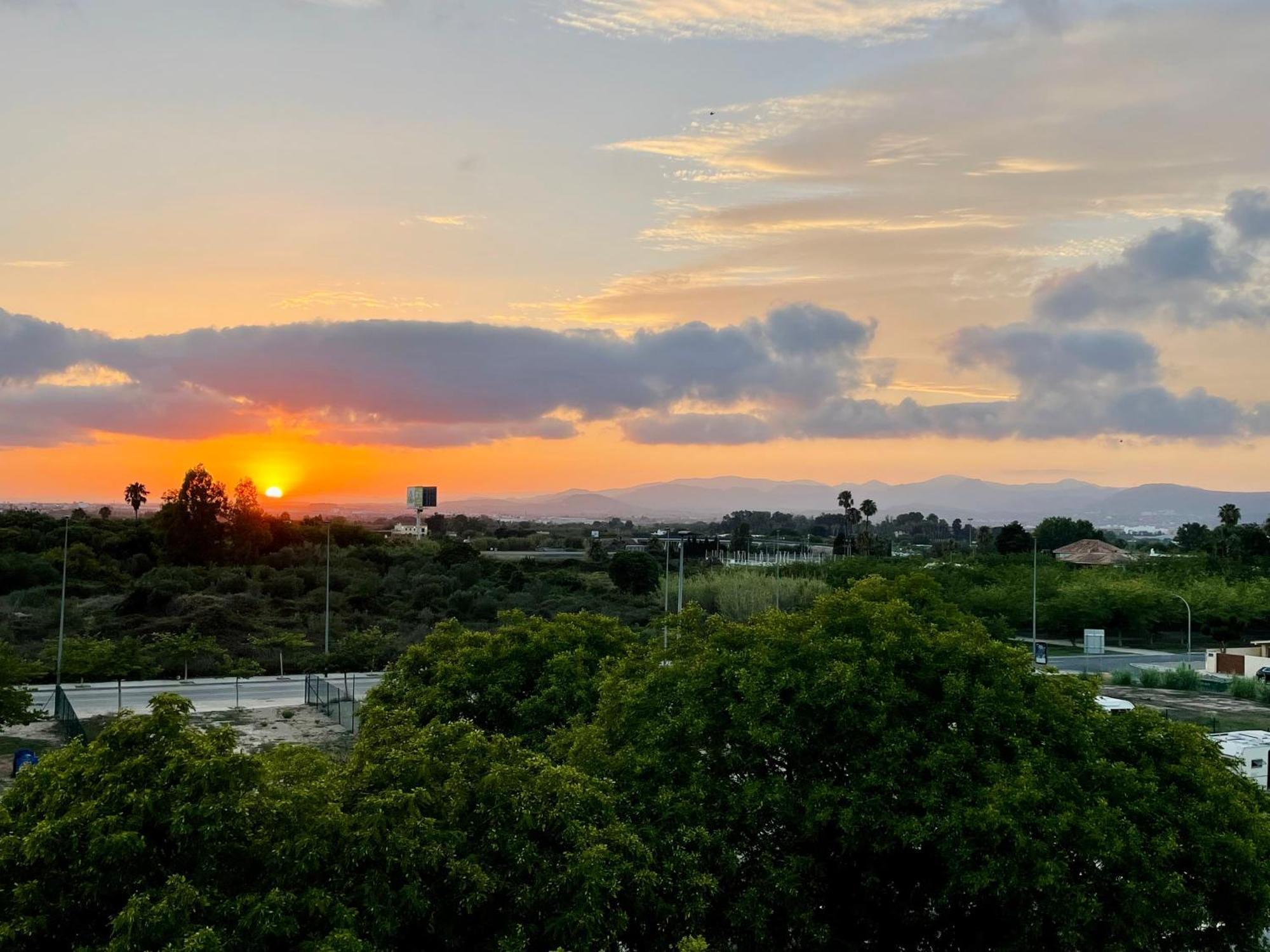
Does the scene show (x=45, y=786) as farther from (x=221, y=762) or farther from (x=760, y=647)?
(x=760, y=647)

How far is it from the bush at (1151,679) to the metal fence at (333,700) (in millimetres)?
39600

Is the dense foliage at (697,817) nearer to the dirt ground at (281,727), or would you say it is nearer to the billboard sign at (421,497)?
the dirt ground at (281,727)

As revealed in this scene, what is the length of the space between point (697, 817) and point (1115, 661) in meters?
58.1

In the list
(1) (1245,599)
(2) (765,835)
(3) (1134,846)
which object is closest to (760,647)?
(2) (765,835)

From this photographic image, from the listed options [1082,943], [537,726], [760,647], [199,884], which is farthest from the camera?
[537,726]

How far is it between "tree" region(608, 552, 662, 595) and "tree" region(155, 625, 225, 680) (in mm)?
37465

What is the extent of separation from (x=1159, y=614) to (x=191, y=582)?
6827 centimetres

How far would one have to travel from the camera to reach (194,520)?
82875 millimetres

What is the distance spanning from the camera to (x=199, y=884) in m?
11.3

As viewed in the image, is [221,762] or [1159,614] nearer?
[221,762]

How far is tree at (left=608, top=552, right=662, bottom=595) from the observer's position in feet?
277

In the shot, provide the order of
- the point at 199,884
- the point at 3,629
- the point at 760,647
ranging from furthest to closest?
the point at 3,629, the point at 760,647, the point at 199,884

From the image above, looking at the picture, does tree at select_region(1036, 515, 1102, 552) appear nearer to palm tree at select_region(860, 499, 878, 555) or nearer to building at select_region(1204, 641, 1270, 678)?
palm tree at select_region(860, 499, 878, 555)

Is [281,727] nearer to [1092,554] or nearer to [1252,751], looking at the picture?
[1252,751]
